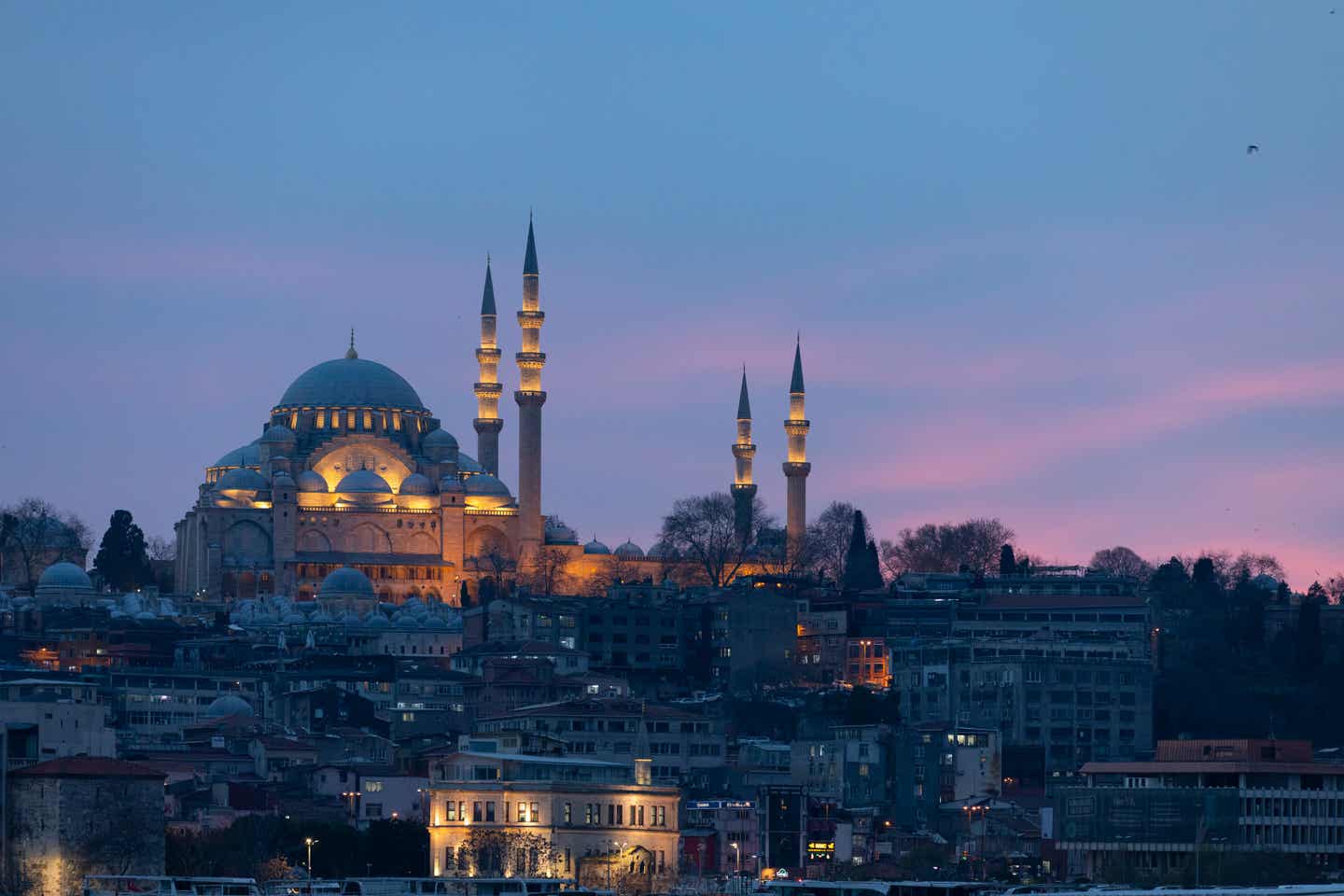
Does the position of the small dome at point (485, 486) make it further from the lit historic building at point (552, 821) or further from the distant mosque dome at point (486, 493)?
the lit historic building at point (552, 821)

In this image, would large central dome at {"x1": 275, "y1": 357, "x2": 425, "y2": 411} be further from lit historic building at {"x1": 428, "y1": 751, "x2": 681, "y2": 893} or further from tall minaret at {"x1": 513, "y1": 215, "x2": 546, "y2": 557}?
lit historic building at {"x1": 428, "y1": 751, "x2": 681, "y2": 893}

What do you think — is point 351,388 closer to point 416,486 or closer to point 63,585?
point 416,486

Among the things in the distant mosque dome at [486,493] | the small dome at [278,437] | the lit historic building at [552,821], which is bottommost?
the lit historic building at [552,821]

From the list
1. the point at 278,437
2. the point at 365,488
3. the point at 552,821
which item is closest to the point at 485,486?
the point at 365,488

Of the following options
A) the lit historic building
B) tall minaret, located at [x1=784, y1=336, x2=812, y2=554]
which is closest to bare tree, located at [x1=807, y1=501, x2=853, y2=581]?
tall minaret, located at [x1=784, y1=336, x2=812, y2=554]

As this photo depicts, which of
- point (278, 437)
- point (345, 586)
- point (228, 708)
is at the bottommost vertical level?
point (228, 708)

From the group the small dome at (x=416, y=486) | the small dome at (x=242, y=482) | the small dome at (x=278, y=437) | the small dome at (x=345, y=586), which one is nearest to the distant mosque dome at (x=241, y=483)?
the small dome at (x=242, y=482)
